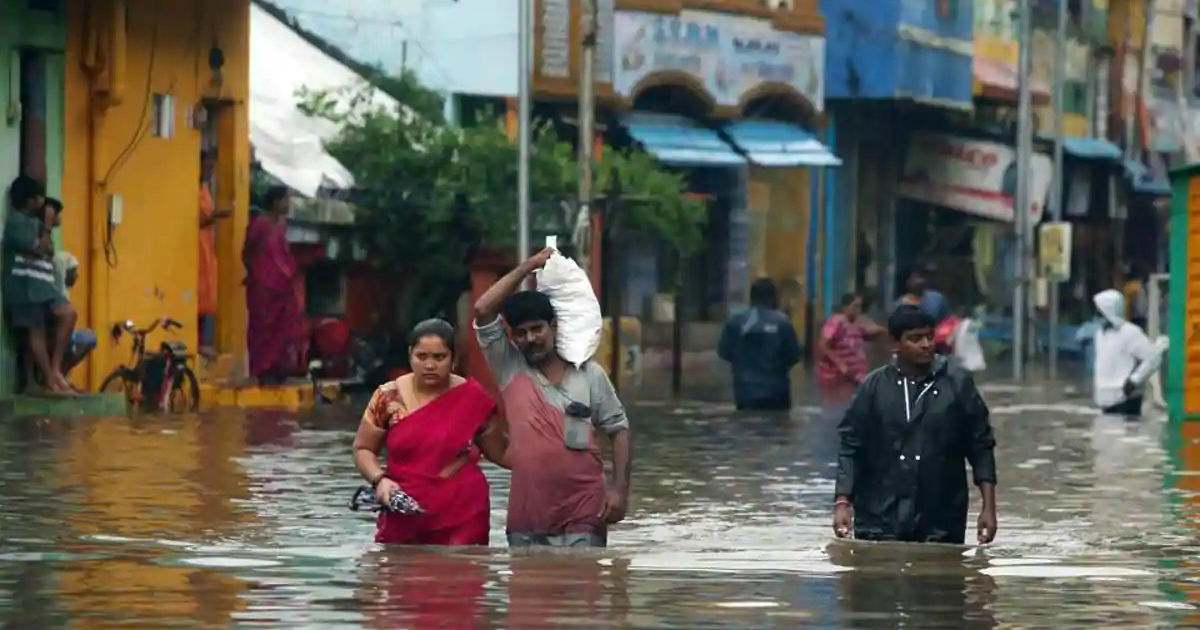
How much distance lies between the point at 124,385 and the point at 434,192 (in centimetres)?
863

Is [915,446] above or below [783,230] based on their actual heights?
below

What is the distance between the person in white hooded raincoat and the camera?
3033 centimetres

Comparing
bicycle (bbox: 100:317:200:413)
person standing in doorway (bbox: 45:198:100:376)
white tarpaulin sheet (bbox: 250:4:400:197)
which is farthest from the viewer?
white tarpaulin sheet (bbox: 250:4:400:197)

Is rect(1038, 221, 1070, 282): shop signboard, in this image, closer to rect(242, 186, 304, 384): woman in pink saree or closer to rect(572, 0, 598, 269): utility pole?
rect(572, 0, 598, 269): utility pole

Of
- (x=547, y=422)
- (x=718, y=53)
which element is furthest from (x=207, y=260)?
(x=547, y=422)

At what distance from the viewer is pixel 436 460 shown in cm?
1230

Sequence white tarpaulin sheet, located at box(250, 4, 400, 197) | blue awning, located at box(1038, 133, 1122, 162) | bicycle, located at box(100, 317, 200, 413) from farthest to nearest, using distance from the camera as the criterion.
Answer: blue awning, located at box(1038, 133, 1122, 162)
white tarpaulin sheet, located at box(250, 4, 400, 197)
bicycle, located at box(100, 317, 200, 413)

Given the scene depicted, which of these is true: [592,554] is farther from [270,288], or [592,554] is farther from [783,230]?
[783,230]

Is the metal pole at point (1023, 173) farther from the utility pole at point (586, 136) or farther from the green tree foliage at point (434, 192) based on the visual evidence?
the utility pole at point (586, 136)

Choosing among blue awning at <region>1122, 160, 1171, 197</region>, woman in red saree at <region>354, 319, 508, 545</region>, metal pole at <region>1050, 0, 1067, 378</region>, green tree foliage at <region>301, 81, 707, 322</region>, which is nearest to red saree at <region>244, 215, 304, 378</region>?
green tree foliage at <region>301, 81, 707, 322</region>

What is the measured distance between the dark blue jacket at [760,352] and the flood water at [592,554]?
413 cm

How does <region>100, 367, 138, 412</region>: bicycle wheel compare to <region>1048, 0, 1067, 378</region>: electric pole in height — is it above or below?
below

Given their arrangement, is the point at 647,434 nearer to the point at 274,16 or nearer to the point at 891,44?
the point at 274,16

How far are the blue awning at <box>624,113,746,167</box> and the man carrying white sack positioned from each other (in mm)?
33447
